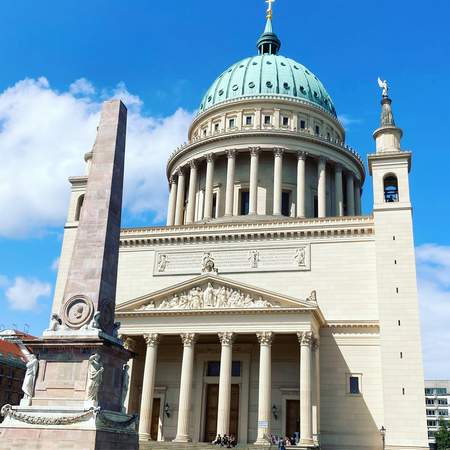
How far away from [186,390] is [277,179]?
949 inches

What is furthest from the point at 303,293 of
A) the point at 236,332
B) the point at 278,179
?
the point at 278,179

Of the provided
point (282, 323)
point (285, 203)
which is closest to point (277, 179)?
point (285, 203)

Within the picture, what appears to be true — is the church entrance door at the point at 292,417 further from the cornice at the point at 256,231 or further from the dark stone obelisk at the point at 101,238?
the dark stone obelisk at the point at 101,238

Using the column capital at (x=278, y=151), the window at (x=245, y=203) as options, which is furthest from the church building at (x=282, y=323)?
the column capital at (x=278, y=151)

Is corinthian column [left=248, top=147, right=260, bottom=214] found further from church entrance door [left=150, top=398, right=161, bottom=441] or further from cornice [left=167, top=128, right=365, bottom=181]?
church entrance door [left=150, top=398, right=161, bottom=441]

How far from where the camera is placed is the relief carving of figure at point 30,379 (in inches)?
658

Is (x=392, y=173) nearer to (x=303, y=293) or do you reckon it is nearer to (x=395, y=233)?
(x=395, y=233)

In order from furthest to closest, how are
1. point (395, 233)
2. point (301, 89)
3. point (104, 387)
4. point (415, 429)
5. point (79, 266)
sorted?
point (301, 89) < point (395, 233) < point (415, 429) < point (79, 266) < point (104, 387)

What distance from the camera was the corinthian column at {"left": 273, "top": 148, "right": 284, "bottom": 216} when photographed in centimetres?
5347

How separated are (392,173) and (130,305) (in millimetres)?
21215

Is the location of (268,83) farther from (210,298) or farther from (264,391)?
(264,391)

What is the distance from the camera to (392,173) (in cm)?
4403

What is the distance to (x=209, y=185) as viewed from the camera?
185 feet

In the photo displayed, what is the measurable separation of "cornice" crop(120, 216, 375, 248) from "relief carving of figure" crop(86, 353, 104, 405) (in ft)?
94.9
